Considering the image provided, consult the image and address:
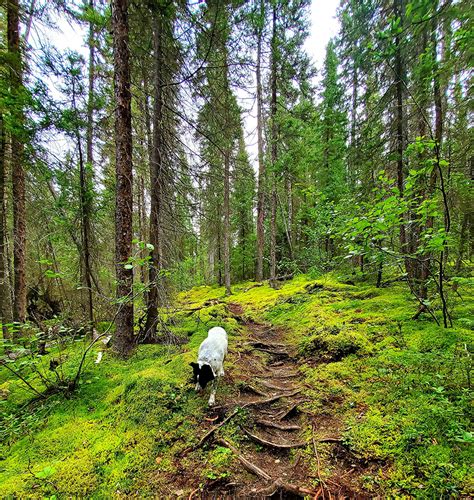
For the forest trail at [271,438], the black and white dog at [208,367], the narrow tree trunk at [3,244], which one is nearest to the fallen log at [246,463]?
the forest trail at [271,438]

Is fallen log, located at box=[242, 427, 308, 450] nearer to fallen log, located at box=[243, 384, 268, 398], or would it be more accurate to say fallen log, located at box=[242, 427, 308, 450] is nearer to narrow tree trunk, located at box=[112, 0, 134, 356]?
fallen log, located at box=[243, 384, 268, 398]

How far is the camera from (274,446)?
9.19 feet

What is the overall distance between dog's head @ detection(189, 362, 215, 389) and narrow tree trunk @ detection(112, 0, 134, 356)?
6.46 feet

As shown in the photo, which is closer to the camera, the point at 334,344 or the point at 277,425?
the point at 277,425

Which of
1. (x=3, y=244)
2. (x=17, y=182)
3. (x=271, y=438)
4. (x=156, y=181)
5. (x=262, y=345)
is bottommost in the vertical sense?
(x=271, y=438)

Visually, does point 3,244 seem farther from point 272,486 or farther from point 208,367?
point 272,486

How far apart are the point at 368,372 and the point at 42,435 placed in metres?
Answer: 4.44

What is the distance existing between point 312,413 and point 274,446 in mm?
779

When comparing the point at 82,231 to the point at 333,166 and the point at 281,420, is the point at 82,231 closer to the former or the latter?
the point at 281,420

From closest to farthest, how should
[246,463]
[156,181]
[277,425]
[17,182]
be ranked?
[246,463]
[277,425]
[156,181]
[17,182]

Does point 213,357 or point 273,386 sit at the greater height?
point 213,357

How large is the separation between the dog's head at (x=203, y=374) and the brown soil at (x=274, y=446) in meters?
0.35

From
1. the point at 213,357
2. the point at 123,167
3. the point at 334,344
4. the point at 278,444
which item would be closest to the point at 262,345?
the point at 334,344

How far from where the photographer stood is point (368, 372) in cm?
363
